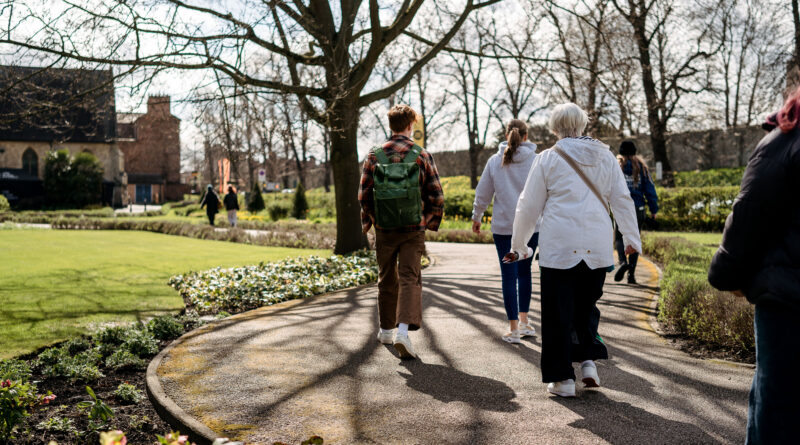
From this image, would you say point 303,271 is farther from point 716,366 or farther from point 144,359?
point 716,366

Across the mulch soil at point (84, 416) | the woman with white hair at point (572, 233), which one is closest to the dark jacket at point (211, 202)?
the mulch soil at point (84, 416)

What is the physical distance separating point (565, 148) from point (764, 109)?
38324 mm

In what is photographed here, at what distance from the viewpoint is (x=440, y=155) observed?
159 ft

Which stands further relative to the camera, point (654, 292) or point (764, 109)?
point (764, 109)

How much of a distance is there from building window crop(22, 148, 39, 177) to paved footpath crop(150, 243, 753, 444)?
57.1 metres

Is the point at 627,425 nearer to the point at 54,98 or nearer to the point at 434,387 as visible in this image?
the point at 434,387

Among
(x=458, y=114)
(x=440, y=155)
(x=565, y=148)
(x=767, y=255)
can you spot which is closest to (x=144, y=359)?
(x=565, y=148)

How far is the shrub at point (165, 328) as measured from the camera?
6562 mm

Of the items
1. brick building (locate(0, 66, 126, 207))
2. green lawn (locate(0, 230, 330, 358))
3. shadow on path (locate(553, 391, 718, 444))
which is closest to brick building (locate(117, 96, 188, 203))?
green lawn (locate(0, 230, 330, 358))

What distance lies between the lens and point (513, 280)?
5828 millimetres

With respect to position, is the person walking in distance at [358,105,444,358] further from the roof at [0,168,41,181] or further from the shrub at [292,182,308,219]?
the roof at [0,168,41,181]

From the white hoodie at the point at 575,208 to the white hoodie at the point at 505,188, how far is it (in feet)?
4.75

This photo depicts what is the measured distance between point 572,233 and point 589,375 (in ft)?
3.35

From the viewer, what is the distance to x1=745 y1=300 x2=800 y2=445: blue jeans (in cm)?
203
